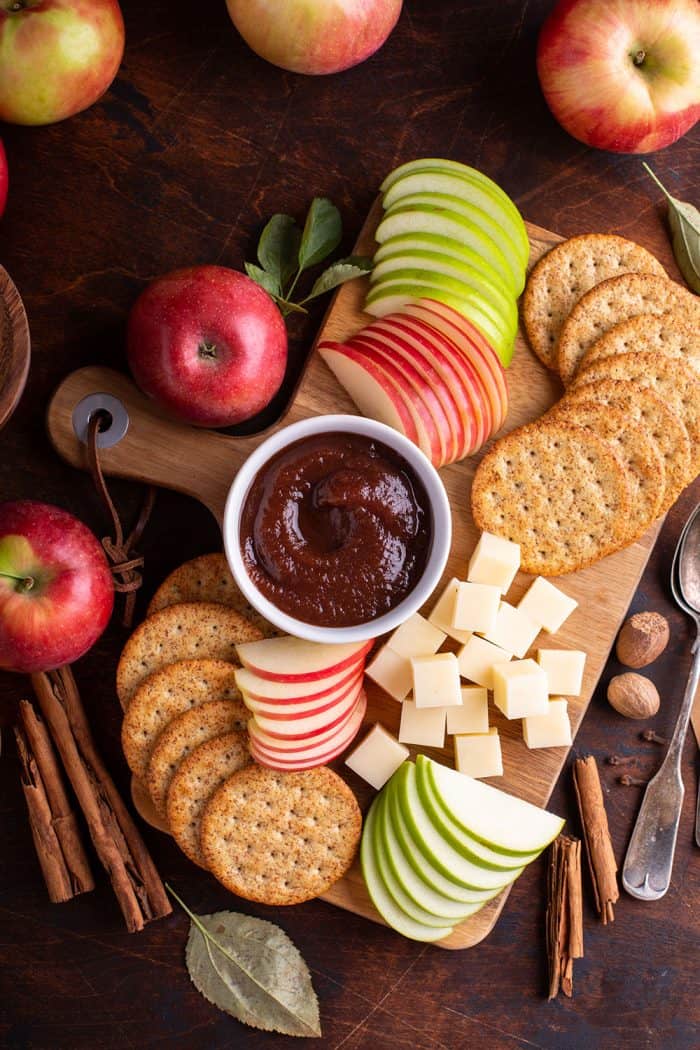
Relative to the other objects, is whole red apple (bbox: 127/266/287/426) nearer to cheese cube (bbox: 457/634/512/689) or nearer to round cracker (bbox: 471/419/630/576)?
round cracker (bbox: 471/419/630/576)

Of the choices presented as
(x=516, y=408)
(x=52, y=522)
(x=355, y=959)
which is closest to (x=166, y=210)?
(x=52, y=522)

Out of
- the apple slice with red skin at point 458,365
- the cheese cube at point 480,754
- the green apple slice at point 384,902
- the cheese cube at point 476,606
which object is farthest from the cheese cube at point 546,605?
the green apple slice at point 384,902

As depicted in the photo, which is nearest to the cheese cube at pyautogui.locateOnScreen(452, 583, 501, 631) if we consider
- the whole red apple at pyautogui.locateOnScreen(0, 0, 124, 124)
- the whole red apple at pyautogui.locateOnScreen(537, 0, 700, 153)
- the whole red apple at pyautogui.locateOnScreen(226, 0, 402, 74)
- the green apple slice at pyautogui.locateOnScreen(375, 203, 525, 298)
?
the green apple slice at pyautogui.locateOnScreen(375, 203, 525, 298)

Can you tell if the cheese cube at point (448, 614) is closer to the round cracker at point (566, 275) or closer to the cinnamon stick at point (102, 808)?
the round cracker at point (566, 275)

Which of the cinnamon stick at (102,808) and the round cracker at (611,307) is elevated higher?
the round cracker at (611,307)

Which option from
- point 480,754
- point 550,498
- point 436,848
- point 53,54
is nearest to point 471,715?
point 480,754

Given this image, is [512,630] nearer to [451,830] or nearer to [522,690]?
[522,690]

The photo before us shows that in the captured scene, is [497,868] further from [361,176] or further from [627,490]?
[361,176]
